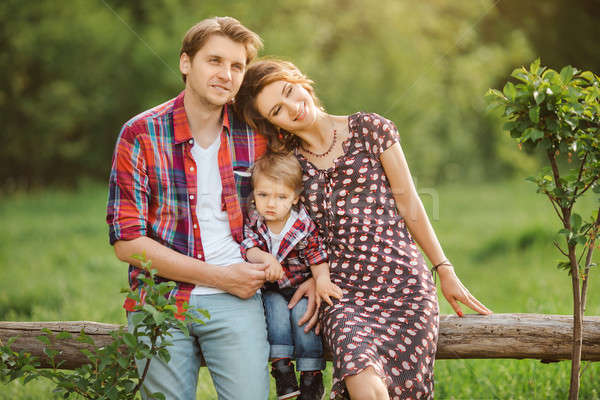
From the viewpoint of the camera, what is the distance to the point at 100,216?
8531mm

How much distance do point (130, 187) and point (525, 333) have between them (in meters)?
1.87

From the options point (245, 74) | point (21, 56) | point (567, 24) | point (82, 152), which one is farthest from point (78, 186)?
point (567, 24)

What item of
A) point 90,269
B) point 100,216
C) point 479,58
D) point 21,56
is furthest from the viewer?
point 479,58

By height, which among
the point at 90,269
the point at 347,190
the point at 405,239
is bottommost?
the point at 90,269

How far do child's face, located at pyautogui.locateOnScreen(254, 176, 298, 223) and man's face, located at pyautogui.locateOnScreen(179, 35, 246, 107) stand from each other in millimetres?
441

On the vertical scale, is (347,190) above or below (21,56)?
below

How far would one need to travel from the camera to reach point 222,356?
2.42 metres

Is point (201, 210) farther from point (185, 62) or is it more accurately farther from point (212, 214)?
point (185, 62)

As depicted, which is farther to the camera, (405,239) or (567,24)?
(567,24)

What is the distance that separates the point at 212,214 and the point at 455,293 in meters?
1.17

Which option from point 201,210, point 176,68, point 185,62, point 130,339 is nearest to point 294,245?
point 201,210

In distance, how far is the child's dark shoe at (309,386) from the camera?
2447mm

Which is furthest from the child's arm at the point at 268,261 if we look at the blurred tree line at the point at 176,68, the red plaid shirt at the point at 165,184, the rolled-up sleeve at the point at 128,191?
the blurred tree line at the point at 176,68

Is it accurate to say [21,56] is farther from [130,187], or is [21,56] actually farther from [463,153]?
[130,187]
